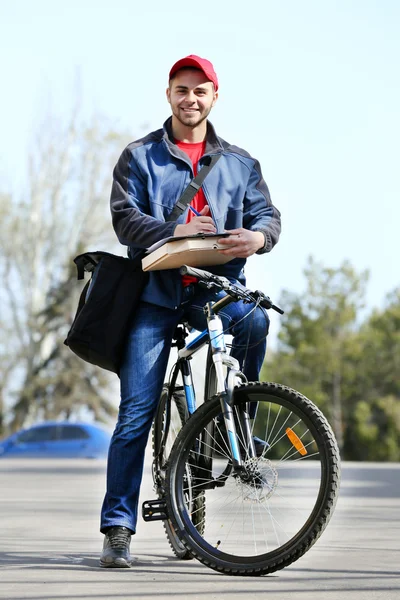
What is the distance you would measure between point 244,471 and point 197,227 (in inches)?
→ 38.2

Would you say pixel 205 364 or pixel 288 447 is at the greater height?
pixel 205 364

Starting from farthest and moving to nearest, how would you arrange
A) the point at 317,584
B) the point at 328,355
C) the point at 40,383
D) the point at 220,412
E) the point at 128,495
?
the point at 328,355, the point at 40,383, the point at 128,495, the point at 220,412, the point at 317,584

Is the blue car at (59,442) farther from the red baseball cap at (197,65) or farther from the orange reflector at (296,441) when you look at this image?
the orange reflector at (296,441)

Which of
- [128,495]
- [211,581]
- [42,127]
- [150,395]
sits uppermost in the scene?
[42,127]

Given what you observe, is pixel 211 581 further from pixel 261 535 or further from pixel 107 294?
pixel 107 294

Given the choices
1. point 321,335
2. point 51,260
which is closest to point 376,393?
point 321,335

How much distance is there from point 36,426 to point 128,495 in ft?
101

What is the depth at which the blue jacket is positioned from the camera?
16.4 ft

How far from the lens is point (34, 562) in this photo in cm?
516

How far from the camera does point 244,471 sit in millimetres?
4617

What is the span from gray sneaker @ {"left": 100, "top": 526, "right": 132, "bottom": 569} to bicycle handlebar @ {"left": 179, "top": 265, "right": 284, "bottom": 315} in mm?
1061

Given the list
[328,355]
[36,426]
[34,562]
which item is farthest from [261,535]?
[328,355]

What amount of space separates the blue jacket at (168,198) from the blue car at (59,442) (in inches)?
1125

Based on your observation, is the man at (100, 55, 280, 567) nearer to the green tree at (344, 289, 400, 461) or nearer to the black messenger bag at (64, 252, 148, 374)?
the black messenger bag at (64, 252, 148, 374)
